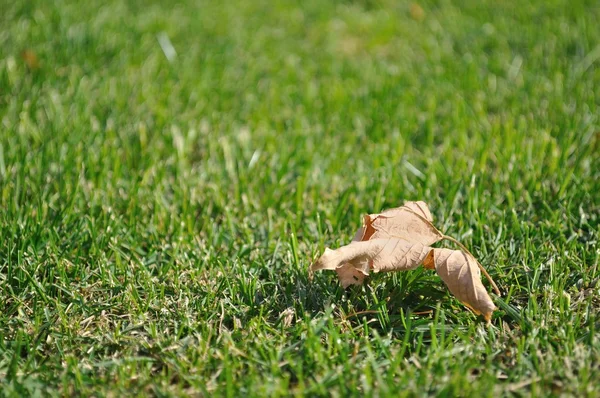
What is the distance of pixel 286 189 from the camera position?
2500 millimetres

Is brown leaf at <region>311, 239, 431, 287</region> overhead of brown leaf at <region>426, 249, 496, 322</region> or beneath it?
overhead

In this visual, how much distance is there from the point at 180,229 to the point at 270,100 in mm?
1082

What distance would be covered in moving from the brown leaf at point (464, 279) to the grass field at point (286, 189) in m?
0.07

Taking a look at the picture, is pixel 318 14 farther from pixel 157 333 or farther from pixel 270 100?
pixel 157 333

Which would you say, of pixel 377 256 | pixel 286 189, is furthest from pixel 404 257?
pixel 286 189

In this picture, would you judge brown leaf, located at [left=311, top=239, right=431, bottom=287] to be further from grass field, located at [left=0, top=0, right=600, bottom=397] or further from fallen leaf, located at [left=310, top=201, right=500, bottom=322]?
grass field, located at [left=0, top=0, right=600, bottom=397]

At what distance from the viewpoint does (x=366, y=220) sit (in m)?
1.90

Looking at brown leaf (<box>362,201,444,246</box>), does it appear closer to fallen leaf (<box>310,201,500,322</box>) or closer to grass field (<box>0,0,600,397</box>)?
fallen leaf (<box>310,201,500,322</box>)

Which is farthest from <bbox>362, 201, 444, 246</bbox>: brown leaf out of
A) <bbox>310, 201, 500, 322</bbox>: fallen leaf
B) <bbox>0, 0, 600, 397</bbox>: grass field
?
<bbox>0, 0, 600, 397</bbox>: grass field

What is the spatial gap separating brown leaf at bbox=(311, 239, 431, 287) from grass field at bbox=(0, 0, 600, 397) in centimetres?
12

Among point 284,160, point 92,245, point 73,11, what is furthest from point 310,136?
point 73,11

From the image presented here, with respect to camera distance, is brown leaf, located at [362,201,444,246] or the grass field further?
brown leaf, located at [362,201,444,246]

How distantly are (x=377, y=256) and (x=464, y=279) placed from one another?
240 mm

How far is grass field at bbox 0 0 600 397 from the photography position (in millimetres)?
1672
